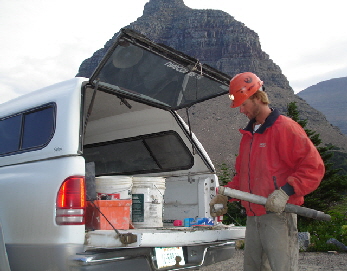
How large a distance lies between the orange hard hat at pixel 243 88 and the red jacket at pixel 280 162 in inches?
10.3

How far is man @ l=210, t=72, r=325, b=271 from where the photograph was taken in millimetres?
3100

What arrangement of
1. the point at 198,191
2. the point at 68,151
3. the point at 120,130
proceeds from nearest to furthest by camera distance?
the point at 68,151
the point at 198,191
the point at 120,130

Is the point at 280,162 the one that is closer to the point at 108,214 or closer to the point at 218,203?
the point at 218,203

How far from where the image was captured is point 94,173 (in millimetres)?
3854

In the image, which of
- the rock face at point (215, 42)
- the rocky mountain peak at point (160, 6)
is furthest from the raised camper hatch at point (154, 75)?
the rocky mountain peak at point (160, 6)

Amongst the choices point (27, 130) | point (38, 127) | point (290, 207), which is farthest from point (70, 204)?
point (290, 207)

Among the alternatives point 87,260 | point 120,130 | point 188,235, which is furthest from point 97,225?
point 120,130

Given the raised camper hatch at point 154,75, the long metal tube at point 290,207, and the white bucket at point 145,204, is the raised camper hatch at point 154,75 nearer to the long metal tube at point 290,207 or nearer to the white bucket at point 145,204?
the white bucket at point 145,204

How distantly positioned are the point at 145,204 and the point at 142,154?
153 cm

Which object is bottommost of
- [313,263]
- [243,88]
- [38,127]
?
[313,263]

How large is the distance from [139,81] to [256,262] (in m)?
2.28

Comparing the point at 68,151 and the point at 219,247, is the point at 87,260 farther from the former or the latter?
the point at 219,247

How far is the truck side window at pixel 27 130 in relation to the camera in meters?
3.75

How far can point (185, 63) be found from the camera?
14.5ft
